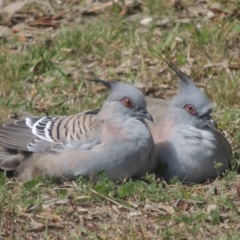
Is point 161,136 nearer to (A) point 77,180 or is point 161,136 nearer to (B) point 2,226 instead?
(A) point 77,180

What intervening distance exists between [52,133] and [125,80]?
2240 mm

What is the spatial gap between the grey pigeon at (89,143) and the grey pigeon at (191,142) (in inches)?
7.8

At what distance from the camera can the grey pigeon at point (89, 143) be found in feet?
21.3

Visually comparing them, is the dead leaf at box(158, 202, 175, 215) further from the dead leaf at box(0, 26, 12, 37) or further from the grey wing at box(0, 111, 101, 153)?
the dead leaf at box(0, 26, 12, 37)

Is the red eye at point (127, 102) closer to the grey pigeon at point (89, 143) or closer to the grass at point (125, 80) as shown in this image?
the grey pigeon at point (89, 143)

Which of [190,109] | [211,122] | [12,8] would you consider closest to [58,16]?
[12,8]

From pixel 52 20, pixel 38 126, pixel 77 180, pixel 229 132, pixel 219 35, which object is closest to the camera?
pixel 77 180

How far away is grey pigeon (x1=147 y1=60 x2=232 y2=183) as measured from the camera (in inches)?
265

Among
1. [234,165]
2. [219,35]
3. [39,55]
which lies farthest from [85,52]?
[234,165]

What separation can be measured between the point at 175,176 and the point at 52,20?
3906 millimetres

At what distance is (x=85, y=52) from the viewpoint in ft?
30.5

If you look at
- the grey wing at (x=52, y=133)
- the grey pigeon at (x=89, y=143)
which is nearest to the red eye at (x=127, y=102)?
the grey pigeon at (x=89, y=143)

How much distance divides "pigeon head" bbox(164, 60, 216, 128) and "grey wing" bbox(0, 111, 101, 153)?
69 centimetres

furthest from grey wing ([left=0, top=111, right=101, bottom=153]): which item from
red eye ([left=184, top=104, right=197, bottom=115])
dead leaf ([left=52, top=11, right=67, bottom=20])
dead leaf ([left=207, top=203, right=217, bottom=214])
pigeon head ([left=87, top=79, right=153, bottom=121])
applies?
dead leaf ([left=52, top=11, right=67, bottom=20])
